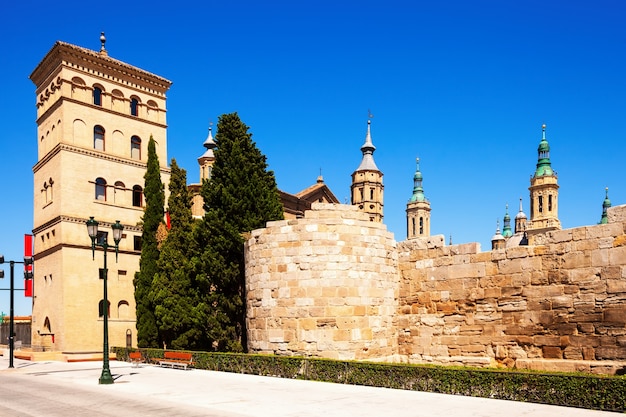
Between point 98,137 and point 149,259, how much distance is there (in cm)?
1059

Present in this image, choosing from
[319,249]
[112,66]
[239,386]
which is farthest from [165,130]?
[239,386]

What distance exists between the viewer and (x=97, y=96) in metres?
34.2

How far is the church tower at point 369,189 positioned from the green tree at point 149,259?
52.7 metres

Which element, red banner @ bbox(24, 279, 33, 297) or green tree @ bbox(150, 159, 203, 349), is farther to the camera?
red banner @ bbox(24, 279, 33, 297)

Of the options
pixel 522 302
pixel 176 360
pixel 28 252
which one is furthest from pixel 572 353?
pixel 28 252

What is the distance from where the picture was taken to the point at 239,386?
47.0 feet

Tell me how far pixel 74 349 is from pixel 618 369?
1043 inches

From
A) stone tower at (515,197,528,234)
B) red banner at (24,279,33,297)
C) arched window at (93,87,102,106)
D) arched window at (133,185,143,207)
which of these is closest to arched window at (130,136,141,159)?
arched window at (133,185,143,207)

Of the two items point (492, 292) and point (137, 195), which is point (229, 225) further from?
point (137, 195)

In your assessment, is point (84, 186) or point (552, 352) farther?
point (84, 186)

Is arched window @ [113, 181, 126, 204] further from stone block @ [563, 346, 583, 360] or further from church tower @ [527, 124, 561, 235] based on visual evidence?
church tower @ [527, 124, 561, 235]

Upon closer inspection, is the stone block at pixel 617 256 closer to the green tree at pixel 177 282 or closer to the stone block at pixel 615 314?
the stone block at pixel 615 314

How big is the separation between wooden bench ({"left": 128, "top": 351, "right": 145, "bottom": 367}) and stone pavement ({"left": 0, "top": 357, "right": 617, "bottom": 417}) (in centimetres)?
520

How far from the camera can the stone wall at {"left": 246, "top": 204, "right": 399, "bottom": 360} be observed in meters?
16.3
